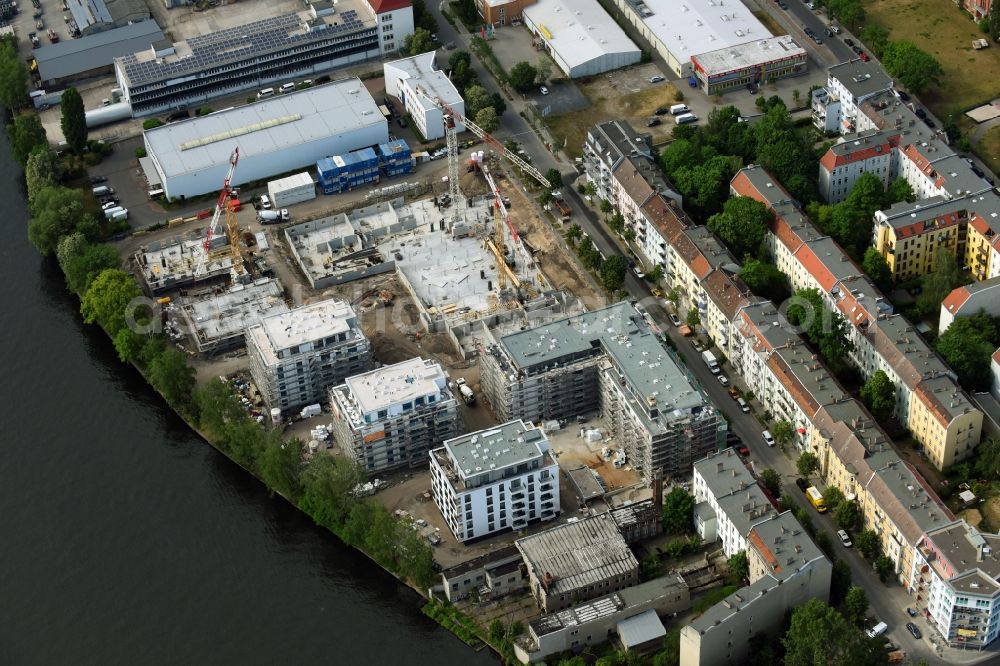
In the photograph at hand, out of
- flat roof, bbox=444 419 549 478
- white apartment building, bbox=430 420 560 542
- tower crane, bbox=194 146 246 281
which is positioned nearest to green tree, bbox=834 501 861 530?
white apartment building, bbox=430 420 560 542

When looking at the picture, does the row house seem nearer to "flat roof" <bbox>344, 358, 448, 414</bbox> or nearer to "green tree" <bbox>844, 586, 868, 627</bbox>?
"green tree" <bbox>844, 586, 868, 627</bbox>

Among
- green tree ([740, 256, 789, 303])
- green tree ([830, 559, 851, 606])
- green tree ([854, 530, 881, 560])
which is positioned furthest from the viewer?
green tree ([740, 256, 789, 303])

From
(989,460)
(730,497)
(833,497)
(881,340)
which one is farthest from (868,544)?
(881,340)

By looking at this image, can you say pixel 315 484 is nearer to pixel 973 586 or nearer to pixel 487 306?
pixel 487 306

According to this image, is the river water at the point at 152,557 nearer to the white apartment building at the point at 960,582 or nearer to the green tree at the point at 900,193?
the white apartment building at the point at 960,582

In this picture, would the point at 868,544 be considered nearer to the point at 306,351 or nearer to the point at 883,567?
the point at 883,567

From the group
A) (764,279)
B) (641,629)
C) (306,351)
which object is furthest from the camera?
(764,279)
